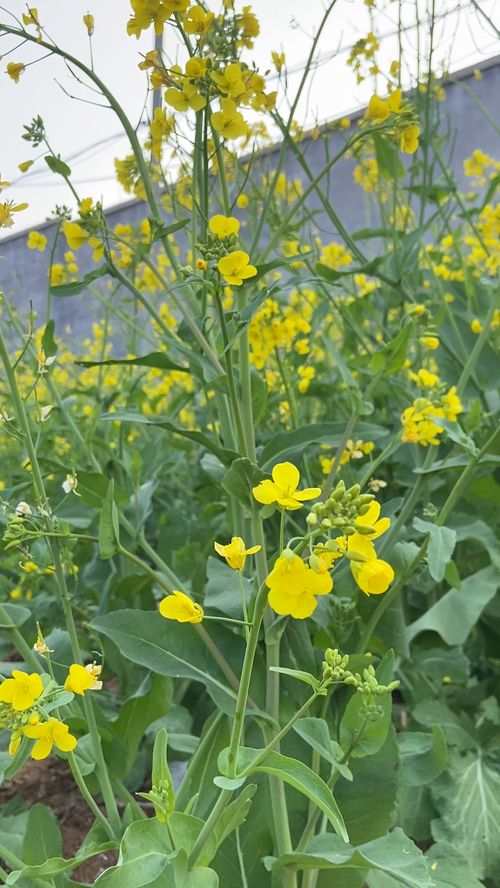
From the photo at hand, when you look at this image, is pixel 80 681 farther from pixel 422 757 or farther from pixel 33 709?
pixel 422 757

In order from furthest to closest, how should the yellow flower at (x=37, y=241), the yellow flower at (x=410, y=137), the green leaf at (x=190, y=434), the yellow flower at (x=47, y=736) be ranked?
the yellow flower at (x=37, y=241)
the yellow flower at (x=410, y=137)
the green leaf at (x=190, y=434)
the yellow flower at (x=47, y=736)

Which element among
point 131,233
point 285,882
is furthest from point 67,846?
point 131,233

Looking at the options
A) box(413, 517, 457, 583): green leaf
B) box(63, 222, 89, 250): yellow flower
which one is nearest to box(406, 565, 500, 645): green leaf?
box(413, 517, 457, 583): green leaf

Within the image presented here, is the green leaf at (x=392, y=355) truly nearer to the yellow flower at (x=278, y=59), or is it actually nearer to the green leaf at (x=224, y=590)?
the green leaf at (x=224, y=590)

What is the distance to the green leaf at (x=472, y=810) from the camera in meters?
1.15

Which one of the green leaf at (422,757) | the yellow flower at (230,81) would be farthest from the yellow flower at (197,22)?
the green leaf at (422,757)

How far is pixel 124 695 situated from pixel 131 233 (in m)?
0.97

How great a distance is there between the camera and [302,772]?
63 centimetres

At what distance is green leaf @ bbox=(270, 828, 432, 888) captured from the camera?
71 centimetres

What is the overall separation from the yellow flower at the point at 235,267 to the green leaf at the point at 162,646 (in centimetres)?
45

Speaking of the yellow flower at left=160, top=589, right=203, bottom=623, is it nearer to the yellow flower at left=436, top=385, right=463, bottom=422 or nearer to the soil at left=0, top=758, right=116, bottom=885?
the yellow flower at left=436, top=385, right=463, bottom=422

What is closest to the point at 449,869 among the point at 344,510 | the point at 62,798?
the point at 344,510

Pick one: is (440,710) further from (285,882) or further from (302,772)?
(302,772)

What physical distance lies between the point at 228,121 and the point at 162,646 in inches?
26.9
